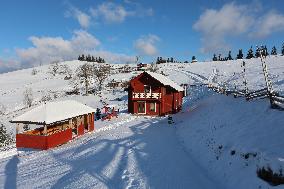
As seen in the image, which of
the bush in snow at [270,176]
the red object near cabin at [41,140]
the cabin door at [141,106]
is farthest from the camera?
the cabin door at [141,106]

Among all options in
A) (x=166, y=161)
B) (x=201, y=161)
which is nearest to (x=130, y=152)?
Answer: (x=166, y=161)

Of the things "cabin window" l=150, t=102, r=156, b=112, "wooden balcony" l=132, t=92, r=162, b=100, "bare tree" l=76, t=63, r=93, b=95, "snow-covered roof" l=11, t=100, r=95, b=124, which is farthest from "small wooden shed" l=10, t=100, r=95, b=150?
"bare tree" l=76, t=63, r=93, b=95

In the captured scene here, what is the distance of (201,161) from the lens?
60.7ft

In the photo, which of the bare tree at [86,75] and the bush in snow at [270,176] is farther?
the bare tree at [86,75]

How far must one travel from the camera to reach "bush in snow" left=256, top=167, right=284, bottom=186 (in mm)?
11953

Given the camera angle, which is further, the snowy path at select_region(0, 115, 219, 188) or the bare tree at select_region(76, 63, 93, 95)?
the bare tree at select_region(76, 63, 93, 95)

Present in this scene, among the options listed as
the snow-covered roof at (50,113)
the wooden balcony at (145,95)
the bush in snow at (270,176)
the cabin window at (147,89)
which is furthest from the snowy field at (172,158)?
the cabin window at (147,89)

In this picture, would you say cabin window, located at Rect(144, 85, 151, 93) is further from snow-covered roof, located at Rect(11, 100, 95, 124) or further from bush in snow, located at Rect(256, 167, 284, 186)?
bush in snow, located at Rect(256, 167, 284, 186)

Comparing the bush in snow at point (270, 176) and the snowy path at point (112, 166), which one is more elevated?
the bush in snow at point (270, 176)

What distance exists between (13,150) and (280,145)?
849 inches

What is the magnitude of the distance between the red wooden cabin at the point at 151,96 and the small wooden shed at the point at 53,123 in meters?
12.3

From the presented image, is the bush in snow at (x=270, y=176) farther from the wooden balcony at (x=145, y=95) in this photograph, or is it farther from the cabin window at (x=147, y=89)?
the cabin window at (x=147, y=89)

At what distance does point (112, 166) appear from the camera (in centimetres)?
1795

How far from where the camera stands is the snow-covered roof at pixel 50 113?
27.8 m
